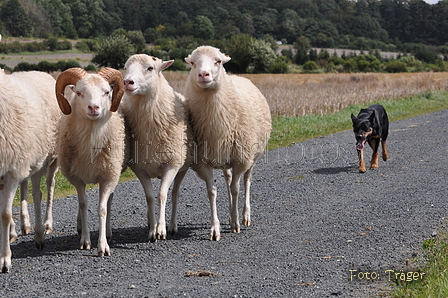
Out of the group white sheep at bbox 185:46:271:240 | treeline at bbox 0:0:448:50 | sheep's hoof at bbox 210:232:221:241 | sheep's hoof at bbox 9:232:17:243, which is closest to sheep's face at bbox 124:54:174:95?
white sheep at bbox 185:46:271:240

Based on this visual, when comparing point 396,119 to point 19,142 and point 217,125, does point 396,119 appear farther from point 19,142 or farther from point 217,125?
point 19,142

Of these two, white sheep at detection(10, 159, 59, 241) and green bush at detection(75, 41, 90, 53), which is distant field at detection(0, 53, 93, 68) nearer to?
green bush at detection(75, 41, 90, 53)

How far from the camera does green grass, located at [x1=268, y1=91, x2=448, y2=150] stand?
1827 centimetres

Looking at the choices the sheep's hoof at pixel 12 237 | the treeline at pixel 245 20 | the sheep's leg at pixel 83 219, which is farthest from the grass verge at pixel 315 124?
the treeline at pixel 245 20

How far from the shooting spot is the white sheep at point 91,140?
6.92m

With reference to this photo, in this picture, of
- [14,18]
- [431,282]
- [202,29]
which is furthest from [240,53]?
[431,282]

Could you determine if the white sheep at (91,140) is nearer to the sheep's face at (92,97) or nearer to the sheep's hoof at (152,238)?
the sheep's face at (92,97)

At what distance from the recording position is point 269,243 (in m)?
7.29

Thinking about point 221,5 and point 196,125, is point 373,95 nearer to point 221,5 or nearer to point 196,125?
point 196,125

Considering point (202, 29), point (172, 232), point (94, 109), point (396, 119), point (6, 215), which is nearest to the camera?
point (6, 215)

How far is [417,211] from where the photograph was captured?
27.9 feet

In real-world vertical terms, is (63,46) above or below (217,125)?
above

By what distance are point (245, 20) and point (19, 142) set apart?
5432 inches

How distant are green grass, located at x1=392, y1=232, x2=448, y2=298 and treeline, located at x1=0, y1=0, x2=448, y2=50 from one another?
86302 millimetres
